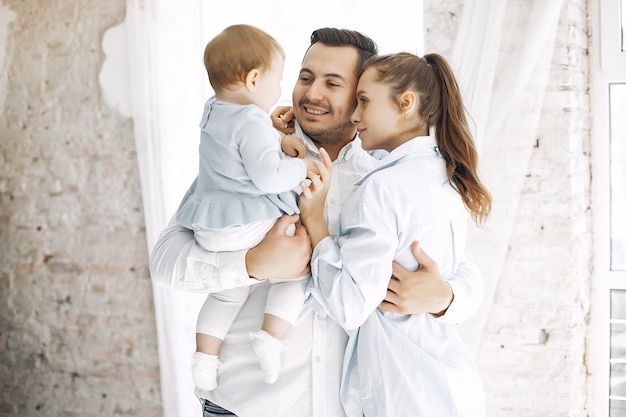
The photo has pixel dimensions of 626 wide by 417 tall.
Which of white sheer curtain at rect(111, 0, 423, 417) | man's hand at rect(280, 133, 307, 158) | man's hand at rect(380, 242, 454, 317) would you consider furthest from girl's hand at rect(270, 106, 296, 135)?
white sheer curtain at rect(111, 0, 423, 417)

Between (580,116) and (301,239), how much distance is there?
5.22 ft

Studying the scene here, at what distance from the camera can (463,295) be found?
1.62m

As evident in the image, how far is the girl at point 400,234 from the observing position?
1465mm

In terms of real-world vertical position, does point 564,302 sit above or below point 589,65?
below

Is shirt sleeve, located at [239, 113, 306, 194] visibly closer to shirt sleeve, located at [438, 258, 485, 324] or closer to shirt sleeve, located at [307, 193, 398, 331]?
shirt sleeve, located at [307, 193, 398, 331]

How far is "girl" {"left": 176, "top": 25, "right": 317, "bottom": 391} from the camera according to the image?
1.55 m

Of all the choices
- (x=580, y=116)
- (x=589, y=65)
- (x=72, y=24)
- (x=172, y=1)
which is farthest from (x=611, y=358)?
(x=72, y=24)

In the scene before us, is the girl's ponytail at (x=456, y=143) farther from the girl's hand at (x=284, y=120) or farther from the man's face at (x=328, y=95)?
the girl's hand at (x=284, y=120)

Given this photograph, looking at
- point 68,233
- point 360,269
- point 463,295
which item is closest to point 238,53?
point 360,269

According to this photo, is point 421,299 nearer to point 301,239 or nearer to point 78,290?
point 301,239

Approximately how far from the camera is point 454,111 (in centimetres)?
165

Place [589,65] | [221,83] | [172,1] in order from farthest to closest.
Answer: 1. [172,1]
2. [589,65]
3. [221,83]

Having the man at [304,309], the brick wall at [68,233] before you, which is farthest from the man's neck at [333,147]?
the brick wall at [68,233]

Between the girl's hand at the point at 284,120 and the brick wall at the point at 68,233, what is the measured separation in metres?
1.62
